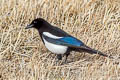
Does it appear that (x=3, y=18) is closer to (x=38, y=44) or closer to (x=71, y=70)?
(x=38, y=44)

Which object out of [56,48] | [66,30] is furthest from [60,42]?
[66,30]

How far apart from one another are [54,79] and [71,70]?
676 mm

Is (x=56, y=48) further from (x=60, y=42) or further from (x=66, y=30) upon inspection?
(x=66, y=30)

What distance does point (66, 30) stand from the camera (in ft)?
21.2

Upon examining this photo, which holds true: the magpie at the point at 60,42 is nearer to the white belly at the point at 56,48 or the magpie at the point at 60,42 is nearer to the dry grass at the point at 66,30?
the white belly at the point at 56,48

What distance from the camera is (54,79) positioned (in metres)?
4.86

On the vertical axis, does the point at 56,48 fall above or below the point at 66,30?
below

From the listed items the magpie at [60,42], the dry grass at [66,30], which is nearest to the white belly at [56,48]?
the magpie at [60,42]

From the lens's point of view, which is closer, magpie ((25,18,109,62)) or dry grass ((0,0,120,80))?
dry grass ((0,0,120,80))

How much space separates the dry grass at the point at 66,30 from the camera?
5.10 meters

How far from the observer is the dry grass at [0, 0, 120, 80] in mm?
5098

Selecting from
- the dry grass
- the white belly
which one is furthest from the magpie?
the dry grass

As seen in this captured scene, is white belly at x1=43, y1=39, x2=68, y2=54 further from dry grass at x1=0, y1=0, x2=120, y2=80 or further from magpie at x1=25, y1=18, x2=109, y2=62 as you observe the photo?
dry grass at x1=0, y1=0, x2=120, y2=80

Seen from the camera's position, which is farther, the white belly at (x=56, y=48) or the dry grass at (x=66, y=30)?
the white belly at (x=56, y=48)
